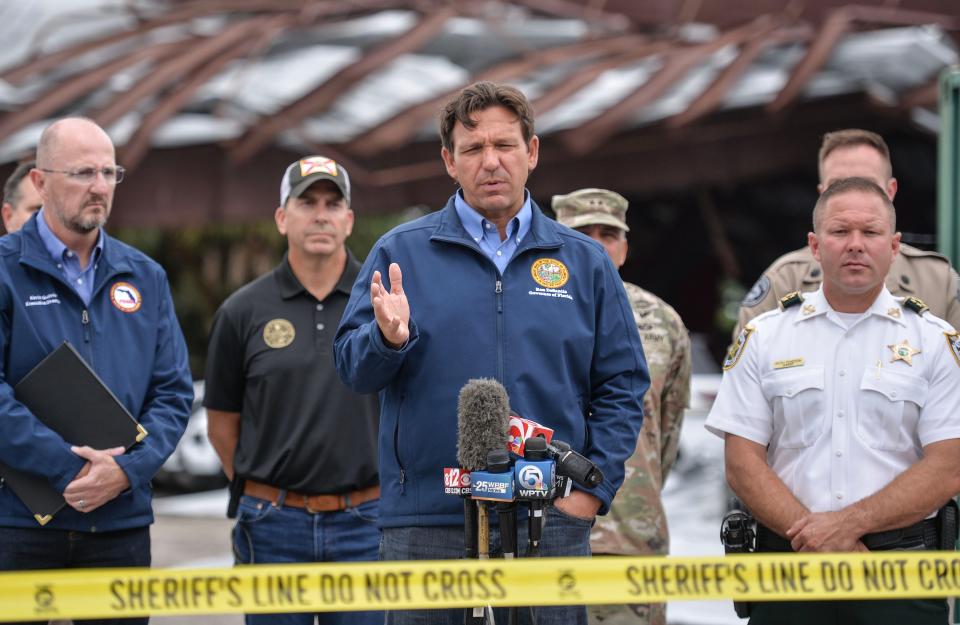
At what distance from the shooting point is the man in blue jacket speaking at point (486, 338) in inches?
143

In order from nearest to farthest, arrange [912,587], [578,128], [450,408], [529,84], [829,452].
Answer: [912,587] < [450,408] < [829,452] < [578,128] < [529,84]

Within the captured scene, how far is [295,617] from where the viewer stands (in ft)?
15.8

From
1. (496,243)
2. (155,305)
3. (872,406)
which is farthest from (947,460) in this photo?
(155,305)

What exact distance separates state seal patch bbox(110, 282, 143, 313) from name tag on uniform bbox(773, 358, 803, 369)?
7.81 feet

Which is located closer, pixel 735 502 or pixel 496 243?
pixel 496 243

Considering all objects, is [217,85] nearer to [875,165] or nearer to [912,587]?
[875,165]

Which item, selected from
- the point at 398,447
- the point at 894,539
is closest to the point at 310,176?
the point at 398,447

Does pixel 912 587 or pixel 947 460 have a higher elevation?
pixel 947 460

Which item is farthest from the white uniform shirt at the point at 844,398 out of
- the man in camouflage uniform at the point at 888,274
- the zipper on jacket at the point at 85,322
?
the zipper on jacket at the point at 85,322

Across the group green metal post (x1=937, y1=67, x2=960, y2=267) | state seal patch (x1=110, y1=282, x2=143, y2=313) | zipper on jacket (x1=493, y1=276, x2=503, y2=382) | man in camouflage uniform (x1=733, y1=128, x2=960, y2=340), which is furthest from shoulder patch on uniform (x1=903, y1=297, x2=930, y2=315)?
state seal patch (x1=110, y1=282, x2=143, y2=313)

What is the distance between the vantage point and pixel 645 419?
509 centimetres

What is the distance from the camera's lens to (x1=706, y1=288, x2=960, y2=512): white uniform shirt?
388cm

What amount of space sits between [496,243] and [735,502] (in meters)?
1.34

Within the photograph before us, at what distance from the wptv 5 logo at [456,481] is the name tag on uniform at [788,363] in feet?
4.17
